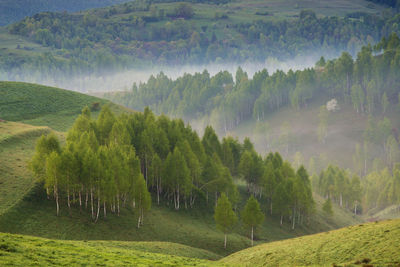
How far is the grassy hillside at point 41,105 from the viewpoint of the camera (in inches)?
5408

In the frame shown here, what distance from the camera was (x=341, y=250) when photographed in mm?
50250

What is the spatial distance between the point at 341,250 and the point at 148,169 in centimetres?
5782

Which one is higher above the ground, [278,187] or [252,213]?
[252,213]

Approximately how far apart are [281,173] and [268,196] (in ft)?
28.4

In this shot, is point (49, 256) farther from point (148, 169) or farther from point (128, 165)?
point (148, 169)

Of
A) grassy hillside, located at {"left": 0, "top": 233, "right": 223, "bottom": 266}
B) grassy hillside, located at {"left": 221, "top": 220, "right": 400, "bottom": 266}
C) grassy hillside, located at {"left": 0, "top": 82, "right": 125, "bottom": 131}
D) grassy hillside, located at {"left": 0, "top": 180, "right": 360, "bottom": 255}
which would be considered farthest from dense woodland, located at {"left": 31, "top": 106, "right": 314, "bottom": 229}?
grassy hillside, located at {"left": 0, "top": 82, "right": 125, "bottom": 131}

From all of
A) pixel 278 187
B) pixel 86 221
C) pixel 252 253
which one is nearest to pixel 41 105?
pixel 86 221

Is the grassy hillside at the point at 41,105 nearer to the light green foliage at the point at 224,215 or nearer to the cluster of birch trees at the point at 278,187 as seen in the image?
the cluster of birch trees at the point at 278,187

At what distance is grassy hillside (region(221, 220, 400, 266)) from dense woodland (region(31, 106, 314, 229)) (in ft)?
101

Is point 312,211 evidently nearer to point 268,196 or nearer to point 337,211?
point 268,196

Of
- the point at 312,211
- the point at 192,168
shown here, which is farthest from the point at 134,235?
the point at 312,211

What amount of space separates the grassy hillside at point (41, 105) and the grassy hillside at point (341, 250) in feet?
316

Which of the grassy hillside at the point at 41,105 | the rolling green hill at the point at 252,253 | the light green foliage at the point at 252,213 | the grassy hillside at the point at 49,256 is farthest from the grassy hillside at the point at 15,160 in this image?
the light green foliage at the point at 252,213

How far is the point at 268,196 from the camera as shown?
11575 cm
